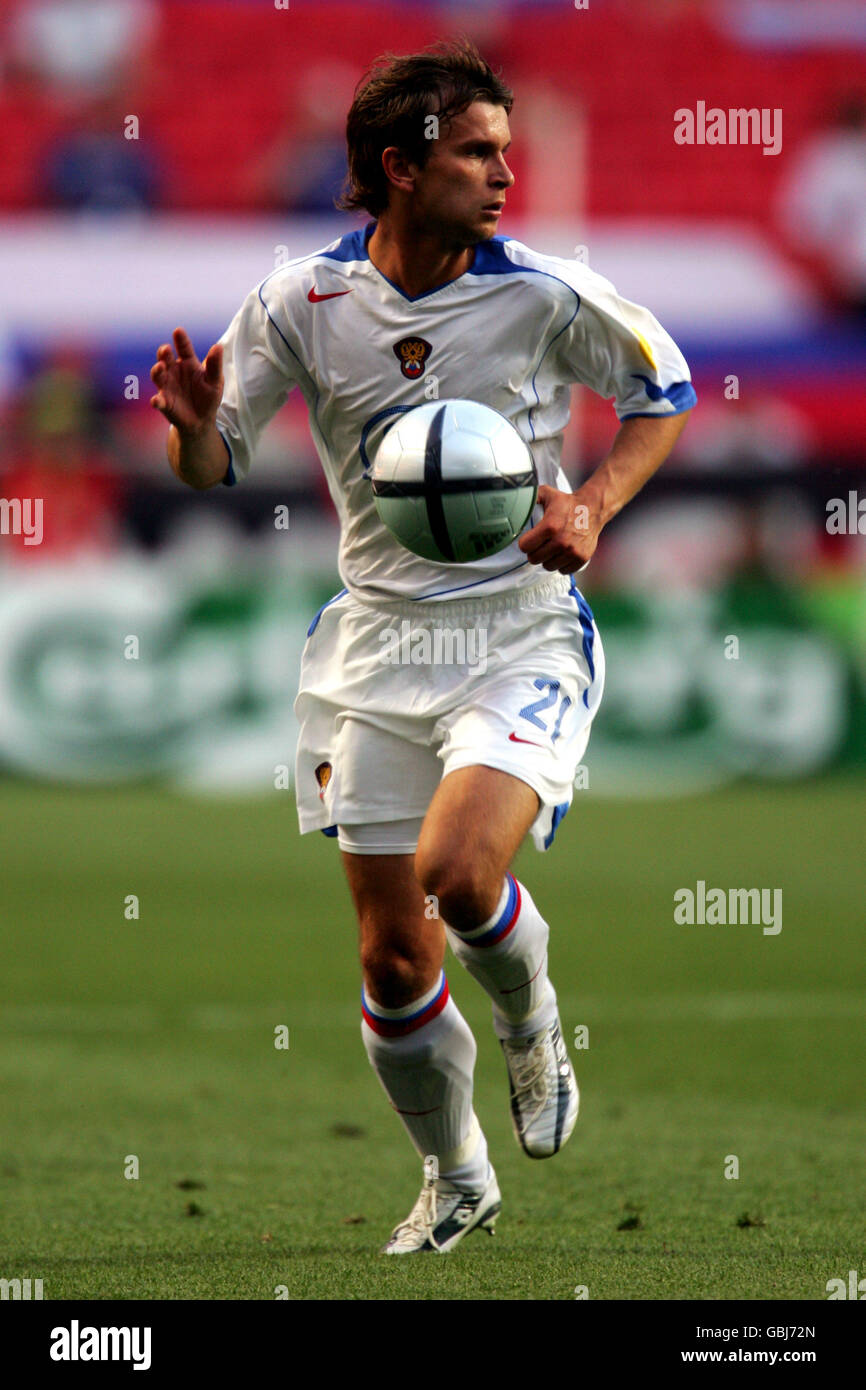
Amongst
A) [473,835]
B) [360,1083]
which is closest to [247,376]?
[473,835]

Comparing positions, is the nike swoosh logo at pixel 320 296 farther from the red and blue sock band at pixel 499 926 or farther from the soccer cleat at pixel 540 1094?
the soccer cleat at pixel 540 1094

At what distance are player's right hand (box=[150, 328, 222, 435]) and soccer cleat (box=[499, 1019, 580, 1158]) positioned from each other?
60.8 inches

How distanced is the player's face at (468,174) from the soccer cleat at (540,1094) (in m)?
1.79

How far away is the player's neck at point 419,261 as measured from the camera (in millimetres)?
4457

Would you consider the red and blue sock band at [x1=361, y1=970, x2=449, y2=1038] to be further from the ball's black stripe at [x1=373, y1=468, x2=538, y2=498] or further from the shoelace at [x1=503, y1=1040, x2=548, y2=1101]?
the ball's black stripe at [x1=373, y1=468, x2=538, y2=498]

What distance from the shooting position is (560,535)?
13.3 feet

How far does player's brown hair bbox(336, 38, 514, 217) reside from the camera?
14.2ft

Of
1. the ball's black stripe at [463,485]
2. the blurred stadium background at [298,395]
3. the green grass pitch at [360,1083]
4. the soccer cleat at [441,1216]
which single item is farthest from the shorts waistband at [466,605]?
the blurred stadium background at [298,395]

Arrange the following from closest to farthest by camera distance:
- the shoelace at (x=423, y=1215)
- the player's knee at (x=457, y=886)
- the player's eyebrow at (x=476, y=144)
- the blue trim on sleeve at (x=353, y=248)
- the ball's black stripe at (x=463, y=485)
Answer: the player's knee at (x=457, y=886) < the ball's black stripe at (x=463, y=485) < the player's eyebrow at (x=476, y=144) < the shoelace at (x=423, y=1215) < the blue trim on sleeve at (x=353, y=248)

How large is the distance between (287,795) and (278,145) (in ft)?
47.1

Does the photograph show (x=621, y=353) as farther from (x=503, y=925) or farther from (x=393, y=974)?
(x=393, y=974)

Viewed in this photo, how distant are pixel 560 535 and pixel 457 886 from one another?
73 centimetres
